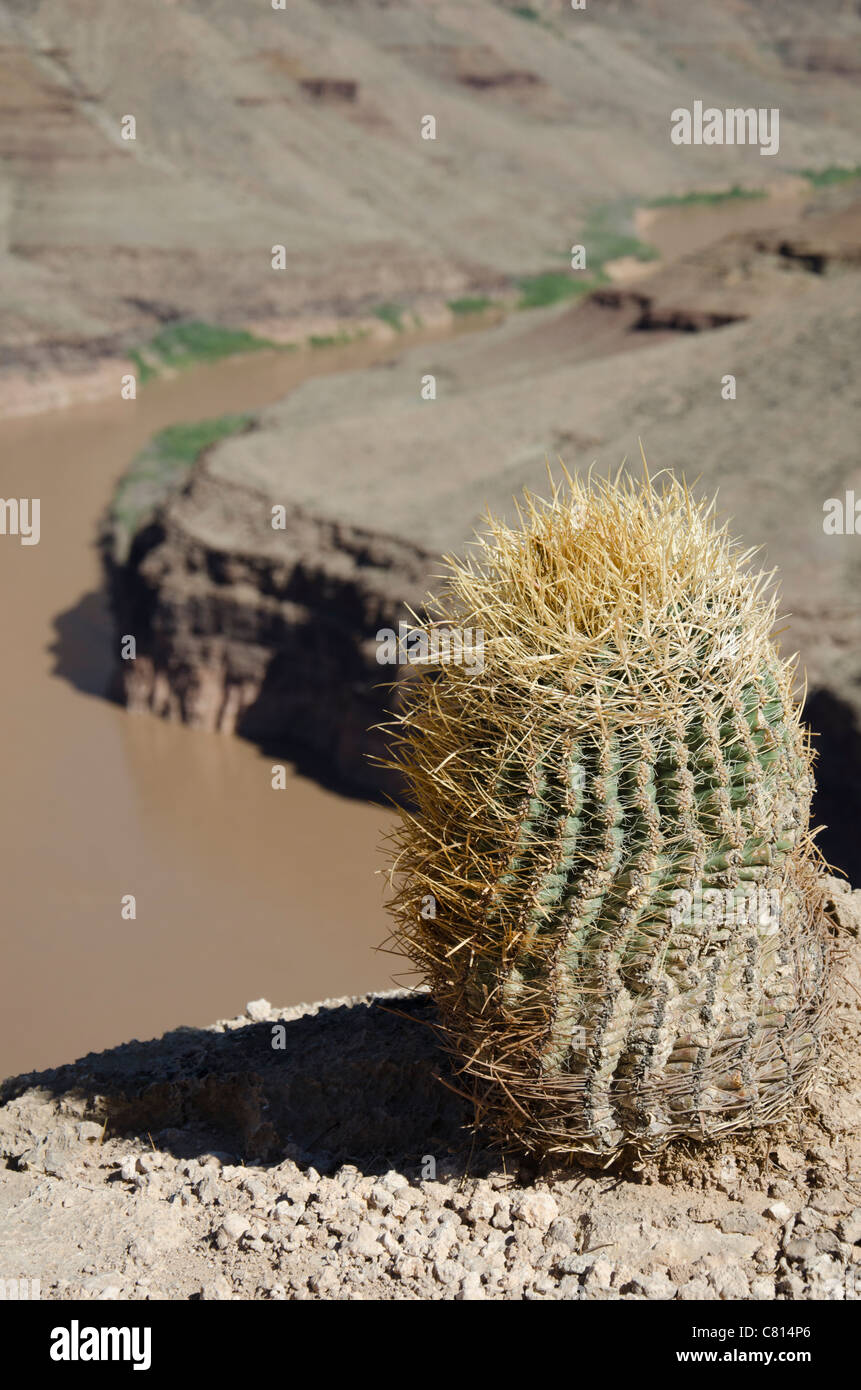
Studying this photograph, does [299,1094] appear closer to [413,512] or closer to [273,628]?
[273,628]

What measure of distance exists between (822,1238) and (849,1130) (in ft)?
1.52

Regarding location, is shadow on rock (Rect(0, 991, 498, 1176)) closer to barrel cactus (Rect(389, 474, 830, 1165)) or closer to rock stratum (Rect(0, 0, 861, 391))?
barrel cactus (Rect(389, 474, 830, 1165))

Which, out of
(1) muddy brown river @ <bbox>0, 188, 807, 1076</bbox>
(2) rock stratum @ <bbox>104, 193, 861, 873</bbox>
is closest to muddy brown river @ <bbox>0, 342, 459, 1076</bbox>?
(1) muddy brown river @ <bbox>0, 188, 807, 1076</bbox>

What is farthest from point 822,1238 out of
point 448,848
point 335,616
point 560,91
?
point 560,91

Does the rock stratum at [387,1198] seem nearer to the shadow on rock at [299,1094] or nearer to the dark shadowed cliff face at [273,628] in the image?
the shadow on rock at [299,1094]

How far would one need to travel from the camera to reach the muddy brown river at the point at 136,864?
40.5 feet

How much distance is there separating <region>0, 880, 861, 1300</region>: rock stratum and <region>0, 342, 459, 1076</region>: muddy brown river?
14.4 feet

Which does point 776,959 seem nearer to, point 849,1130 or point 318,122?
point 849,1130

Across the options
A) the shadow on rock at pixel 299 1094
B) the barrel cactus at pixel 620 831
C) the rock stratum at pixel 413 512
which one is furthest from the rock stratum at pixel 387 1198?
the rock stratum at pixel 413 512

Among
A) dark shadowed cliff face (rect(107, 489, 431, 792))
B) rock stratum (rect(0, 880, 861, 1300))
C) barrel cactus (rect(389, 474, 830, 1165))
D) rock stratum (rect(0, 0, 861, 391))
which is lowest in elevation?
rock stratum (rect(0, 880, 861, 1300))

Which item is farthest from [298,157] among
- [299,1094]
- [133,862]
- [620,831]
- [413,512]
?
[620,831]

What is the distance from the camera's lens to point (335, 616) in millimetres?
16422

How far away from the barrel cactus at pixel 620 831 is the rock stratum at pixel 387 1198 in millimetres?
191

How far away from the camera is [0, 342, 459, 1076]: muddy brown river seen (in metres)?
12.3
